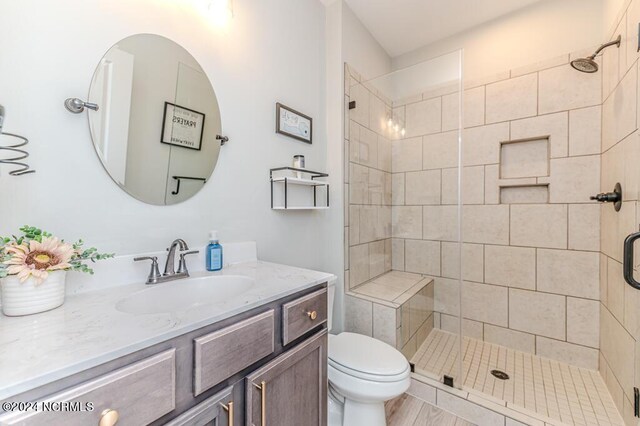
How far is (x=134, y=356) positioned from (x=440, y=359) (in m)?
1.94

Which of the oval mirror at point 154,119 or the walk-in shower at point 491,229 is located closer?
the oval mirror at point 154,119

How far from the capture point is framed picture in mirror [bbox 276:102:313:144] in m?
1.59

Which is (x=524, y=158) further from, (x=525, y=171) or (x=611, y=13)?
(x=611, y=13)

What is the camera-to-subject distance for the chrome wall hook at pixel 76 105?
0.85 meters

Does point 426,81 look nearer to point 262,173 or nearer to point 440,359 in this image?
point 262,173

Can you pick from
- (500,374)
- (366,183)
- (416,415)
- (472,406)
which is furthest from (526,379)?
(366,183)

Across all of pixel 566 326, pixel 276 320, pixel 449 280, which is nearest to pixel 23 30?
pixel 276 320

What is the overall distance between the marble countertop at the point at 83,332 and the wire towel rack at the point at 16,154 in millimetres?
396

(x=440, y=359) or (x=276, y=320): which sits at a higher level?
(x=276, y=320)

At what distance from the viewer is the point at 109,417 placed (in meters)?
0.49

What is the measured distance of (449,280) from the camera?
2088 millimetres

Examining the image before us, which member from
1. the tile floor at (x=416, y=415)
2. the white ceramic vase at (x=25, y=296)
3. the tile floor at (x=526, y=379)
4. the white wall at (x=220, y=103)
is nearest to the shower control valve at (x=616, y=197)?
the tile floor at (x=526, y=379)

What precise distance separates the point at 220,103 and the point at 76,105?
560 millimetres

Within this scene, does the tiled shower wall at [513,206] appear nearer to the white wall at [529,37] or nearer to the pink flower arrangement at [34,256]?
the white wall at [529,37]
